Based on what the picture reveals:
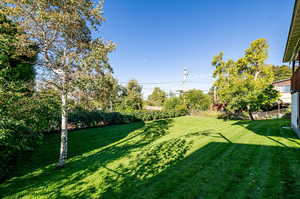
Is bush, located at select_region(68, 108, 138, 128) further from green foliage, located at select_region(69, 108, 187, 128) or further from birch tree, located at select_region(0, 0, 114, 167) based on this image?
birch tree, located at select_region(0, 0, 114, 167)

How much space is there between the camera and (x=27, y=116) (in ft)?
10.2

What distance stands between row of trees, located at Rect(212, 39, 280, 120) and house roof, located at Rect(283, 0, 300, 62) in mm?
6887

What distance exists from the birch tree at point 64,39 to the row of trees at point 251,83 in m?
16.0

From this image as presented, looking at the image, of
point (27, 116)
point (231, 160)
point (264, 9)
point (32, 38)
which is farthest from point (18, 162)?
point (264, 9)

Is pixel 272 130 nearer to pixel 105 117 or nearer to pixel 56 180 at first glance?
pixel 56 180

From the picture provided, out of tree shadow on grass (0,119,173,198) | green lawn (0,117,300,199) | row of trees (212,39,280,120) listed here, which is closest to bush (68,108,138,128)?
tree shadow on grass (0,119,173,198)

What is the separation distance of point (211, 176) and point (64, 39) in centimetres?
566

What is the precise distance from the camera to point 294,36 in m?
5.92

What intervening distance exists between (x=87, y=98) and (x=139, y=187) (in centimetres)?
297

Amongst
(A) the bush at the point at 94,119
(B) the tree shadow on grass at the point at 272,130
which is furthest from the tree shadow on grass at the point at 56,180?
(B) the tree shadow on grass at the point at 272,130

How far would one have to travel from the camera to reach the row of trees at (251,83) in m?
14.6

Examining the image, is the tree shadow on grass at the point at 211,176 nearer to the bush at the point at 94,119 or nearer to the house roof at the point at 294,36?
the house roof at the point at 294,36

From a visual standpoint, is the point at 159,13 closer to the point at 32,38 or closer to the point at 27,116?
the point at 32,38

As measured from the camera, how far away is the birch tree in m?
3.62
